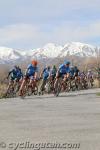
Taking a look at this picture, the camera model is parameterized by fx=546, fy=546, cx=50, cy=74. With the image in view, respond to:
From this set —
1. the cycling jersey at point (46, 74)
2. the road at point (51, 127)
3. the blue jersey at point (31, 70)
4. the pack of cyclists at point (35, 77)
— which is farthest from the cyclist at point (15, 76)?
the road at point (51, 127)

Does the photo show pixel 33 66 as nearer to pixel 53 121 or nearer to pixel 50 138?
pixel 53 121

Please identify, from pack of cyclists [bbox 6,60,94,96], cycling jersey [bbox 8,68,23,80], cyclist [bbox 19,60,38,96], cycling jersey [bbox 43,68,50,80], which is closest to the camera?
cyclist [bbox 19,60,38,96]

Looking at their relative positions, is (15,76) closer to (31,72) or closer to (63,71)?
(31,72)

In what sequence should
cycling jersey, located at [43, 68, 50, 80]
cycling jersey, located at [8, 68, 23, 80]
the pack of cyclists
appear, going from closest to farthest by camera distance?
1. the pack of cyclists
2. cycling jersey, located at [8, 68, 23, 80]
3. cycling jersey, located at [43, 68, 50, 80]

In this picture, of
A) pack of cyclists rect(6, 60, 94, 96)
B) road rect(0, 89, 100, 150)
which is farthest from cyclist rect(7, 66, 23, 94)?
road rect(0, 89, 100, 150)

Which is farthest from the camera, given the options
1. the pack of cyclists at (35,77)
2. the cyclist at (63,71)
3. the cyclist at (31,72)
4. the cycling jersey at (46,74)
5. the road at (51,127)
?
the cycling jersey at (46,74)

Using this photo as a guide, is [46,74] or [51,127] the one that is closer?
[51,127]

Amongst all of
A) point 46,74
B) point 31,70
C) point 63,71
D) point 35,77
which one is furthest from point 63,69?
point 46,74

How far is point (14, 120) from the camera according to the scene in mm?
13000

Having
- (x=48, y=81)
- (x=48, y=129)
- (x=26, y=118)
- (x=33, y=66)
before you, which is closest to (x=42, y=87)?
(x=48, y=81)

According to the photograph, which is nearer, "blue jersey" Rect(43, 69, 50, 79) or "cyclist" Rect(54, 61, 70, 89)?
"cyclist" Rect(54, 61, 70, 89)

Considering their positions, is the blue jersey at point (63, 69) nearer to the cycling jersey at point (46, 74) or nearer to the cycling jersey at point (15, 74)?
the cycling jersey at point (15, 74)

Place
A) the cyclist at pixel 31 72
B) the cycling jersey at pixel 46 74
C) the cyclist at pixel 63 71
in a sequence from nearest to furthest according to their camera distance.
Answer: the cyclist at pixel 31 72 < the cyclist at pixel 63 71 < the cycling jersey at pixel 46 74

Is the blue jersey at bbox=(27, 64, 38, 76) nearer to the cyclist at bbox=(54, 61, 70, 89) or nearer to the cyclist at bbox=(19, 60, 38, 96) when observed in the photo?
the cyclist at bbox=(19, 60, 38, 96)
